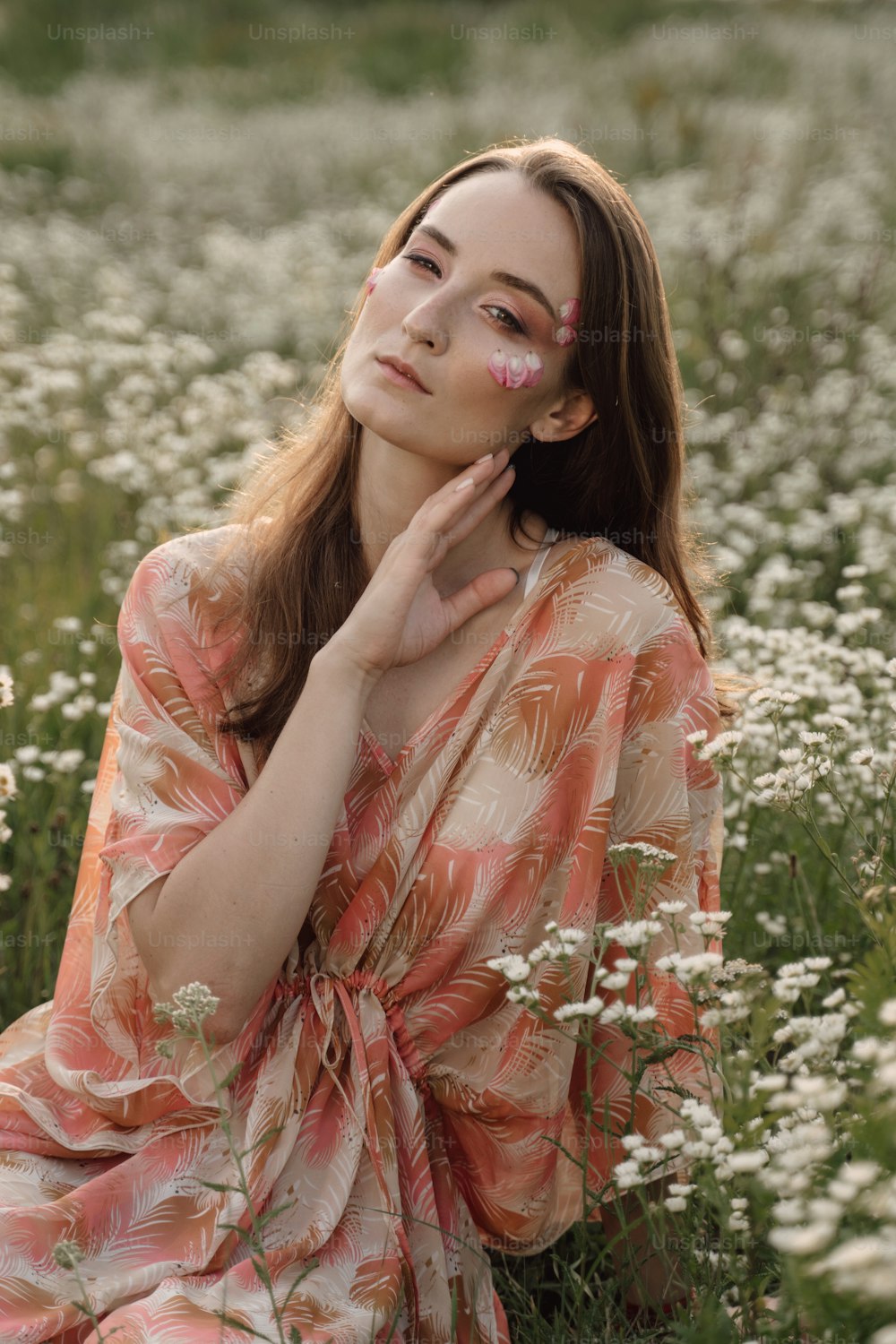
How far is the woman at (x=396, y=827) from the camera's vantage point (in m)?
2.06

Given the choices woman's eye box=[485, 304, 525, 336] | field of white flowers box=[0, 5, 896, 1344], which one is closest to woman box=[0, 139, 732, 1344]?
woman's eye box=[485, 304, 525, 336]

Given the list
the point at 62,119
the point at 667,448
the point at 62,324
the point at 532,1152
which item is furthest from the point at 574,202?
the point at 62,119

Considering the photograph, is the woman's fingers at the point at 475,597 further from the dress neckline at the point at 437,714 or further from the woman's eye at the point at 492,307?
the woman's eye at the point at 492,307

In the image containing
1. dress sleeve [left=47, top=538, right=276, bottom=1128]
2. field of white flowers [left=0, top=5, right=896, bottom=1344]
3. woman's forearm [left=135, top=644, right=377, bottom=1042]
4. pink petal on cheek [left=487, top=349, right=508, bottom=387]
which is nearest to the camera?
field of white flowers [left=0, top=5, right=896, bottom=1344]

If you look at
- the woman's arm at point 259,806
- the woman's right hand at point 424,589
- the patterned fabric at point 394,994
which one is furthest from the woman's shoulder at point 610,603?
the woman's arm at point 259,806

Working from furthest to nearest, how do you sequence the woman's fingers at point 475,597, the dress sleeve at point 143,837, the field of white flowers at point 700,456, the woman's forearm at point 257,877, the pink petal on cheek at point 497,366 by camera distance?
the woman's fingers at point 475,597 < the pink petal on cheek at point 497,366 < the dress sleeve at point 143,837 < the woman's forearm at point 257,877 < the field of white flowers at point 700,456

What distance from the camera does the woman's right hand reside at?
7.09 ft

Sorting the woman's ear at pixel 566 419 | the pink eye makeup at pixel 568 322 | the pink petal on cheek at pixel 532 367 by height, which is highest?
the pink eye makeup at pixel 568 322

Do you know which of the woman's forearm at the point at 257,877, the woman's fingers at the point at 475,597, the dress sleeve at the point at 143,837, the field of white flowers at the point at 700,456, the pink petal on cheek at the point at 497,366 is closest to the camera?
the field of white flowers at the point at 700,456

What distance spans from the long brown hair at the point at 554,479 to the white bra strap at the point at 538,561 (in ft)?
0.16

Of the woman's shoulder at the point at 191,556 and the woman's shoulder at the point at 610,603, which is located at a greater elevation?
the woman's shoulder at the point at 191,556

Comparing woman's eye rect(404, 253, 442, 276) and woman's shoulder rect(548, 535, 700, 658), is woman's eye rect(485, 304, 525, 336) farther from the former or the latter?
woman's shoulder rect(548, 535, 700, 658)

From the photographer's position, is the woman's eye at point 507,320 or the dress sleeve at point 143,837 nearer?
the dress sleeve at point 143,837

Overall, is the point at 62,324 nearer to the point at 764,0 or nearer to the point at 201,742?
the point at 201,742
